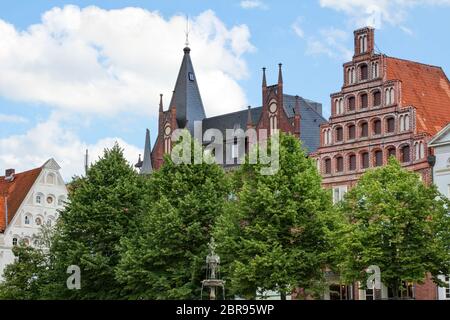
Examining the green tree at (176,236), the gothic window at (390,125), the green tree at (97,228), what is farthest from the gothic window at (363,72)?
the green tree at (97,228)

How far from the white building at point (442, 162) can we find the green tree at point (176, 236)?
14.0 metres

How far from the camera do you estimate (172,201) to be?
2191 inches

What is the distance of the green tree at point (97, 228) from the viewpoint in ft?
189

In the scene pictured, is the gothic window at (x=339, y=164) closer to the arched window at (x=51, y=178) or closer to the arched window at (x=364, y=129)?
the arched window at (x=364, y=129)

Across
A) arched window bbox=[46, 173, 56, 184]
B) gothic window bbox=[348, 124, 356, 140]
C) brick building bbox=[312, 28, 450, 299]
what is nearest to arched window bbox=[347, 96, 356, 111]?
brick building bbox=[312, 28, 450, 299]

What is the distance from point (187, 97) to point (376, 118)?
39.5 meters

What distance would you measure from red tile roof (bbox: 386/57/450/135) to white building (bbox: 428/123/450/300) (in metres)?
2.05

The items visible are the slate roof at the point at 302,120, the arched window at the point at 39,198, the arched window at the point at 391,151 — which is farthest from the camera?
the arched window at the point at 39,198

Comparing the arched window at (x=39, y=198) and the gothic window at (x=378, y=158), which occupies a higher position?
the arched window at (x=39, y=198)

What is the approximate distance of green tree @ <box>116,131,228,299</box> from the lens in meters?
52.9

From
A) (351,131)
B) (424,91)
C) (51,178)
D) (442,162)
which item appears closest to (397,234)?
(442,162)

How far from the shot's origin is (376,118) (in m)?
59.8

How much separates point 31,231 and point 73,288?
115ft

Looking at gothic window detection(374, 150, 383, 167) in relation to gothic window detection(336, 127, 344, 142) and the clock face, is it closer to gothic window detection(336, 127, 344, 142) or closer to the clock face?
gothic window detection(336, 127, 344, 142)
